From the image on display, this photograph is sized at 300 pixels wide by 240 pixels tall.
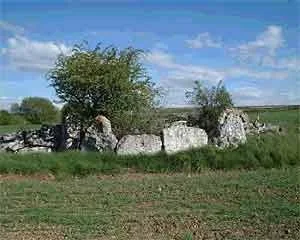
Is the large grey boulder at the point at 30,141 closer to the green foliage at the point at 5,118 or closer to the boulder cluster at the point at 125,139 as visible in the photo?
the boulder cluster at the point at 125,139

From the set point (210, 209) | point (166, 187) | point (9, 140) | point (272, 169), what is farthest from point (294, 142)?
point (9, 140)

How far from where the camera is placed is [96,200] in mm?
8805

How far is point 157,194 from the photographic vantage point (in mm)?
9289

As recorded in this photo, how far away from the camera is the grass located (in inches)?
260

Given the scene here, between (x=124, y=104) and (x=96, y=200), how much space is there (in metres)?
8.73

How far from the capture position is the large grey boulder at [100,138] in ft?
50.7

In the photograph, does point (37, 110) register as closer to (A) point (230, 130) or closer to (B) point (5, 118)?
(B) point (5, 118)

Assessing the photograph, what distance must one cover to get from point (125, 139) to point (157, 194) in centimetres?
586

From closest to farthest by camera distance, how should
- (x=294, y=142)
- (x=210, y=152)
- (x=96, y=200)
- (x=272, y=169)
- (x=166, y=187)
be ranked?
(x=96, y=200), (x=166, y=187), (x=272, y=169), (x=210, y=152), (x=294, y=142)

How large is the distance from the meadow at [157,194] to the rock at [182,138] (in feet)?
4.17

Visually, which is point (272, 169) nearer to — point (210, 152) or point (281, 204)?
point (210, 152)

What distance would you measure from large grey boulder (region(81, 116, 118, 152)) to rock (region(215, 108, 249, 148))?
3271mm

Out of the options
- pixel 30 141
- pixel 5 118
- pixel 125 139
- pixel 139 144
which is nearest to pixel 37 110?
pixel 5 118

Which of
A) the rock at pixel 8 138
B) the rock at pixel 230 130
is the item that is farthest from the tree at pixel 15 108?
the rock at pixel 230 130
